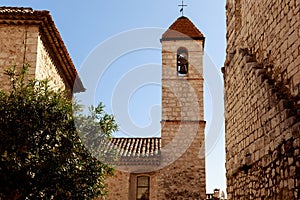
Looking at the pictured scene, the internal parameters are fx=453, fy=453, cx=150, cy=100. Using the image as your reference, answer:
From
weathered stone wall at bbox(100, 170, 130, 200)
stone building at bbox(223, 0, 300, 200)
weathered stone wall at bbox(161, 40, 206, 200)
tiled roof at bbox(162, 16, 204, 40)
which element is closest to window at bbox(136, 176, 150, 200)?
weathered stone wall at bbox(100, 170, 130, 200)

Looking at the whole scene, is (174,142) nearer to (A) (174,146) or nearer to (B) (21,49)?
(A) (174,146)

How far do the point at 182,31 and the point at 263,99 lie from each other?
14795 millimetres

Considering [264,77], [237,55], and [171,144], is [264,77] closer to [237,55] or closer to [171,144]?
[237,55]

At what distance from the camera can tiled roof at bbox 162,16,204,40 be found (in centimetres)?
2214

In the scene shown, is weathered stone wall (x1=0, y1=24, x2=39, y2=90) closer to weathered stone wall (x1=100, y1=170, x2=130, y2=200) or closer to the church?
the church

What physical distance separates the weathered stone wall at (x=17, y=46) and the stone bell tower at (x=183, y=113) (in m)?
9.46

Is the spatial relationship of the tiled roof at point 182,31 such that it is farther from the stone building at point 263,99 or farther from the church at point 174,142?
the stone building at point 263,99

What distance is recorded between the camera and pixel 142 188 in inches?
813

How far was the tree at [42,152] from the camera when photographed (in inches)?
378

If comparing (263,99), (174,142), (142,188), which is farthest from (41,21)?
(142,188)

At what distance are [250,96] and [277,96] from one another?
147 cm

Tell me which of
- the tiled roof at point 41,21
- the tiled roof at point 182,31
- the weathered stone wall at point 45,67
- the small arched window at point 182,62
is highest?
the tiled roof at point 182,31

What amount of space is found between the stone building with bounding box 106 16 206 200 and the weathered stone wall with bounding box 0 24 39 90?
8228 mm

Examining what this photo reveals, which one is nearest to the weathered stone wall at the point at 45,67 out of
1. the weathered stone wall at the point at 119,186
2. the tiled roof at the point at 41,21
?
the tiled roof at the point at 41,21
